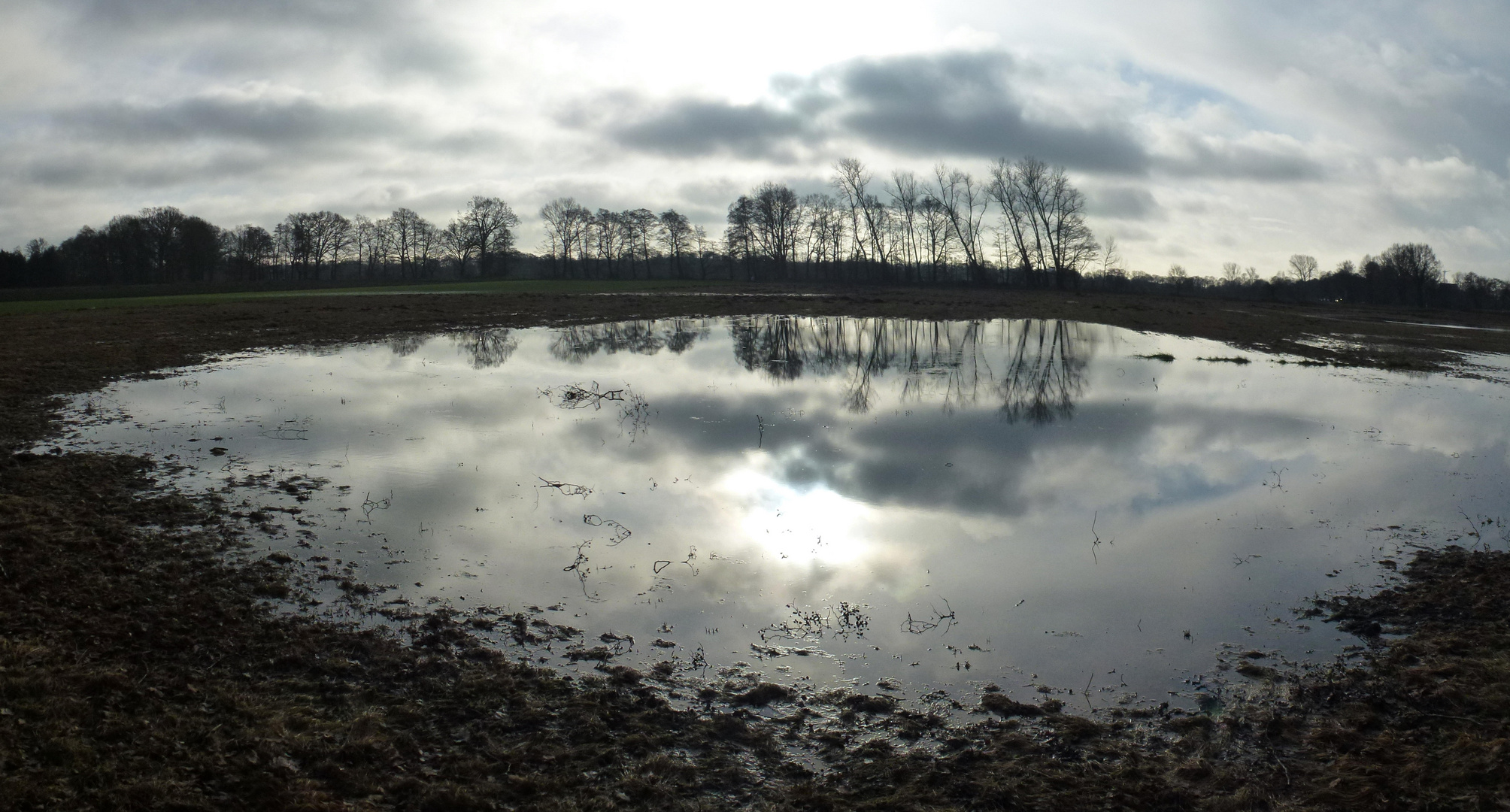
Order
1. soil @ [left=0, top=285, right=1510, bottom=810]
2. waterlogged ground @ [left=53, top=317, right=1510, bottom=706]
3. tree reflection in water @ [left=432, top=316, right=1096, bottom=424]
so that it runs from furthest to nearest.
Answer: tree reflection in water @ [left=432, top=316, right=1096, bottom=424]
waterlogged ground @ [left=53, top=317, right=1510, bottom=706]
soil @ [left=0, top=285, right=1510, bottom=810]

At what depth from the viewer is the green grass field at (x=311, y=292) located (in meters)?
43.8

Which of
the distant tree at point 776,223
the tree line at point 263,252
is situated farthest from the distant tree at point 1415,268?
the tree line at point 263,252

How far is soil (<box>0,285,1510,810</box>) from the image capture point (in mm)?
4793

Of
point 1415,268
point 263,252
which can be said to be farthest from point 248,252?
point 1415,268

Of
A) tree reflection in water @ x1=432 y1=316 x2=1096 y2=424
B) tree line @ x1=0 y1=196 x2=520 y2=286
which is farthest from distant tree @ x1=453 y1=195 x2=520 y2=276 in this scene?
tree reflection in water @ x1=432 y1=316 x2=1096 y2=424

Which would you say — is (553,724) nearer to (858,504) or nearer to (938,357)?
(858,504)

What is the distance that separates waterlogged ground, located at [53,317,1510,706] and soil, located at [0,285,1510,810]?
1.59 feet

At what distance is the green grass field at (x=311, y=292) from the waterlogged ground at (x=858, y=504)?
31.5 meters

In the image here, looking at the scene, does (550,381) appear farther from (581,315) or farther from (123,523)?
(581,315)

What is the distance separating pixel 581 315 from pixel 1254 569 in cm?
4040

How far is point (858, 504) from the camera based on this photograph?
1080cm

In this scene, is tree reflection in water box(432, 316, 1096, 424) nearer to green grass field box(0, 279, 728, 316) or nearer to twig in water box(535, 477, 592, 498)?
twig in water box(535, 477, 592, 498)

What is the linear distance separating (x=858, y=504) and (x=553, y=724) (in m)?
5.95

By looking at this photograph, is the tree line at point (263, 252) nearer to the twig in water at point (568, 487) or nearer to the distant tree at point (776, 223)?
the distant tree at point (776, 223)
